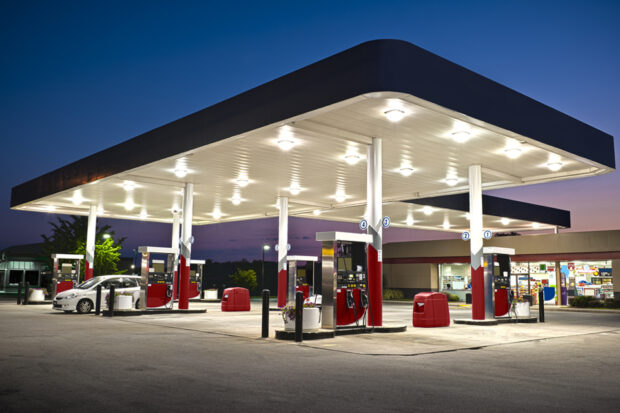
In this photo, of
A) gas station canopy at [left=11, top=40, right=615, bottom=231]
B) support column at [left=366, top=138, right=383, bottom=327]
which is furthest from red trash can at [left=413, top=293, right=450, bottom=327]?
gas station canopy at [left=11, top=40, right=615, bottom=231]

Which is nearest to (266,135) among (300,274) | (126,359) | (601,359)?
Answer: (126,359)

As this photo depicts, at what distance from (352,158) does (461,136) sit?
4252 millimetres

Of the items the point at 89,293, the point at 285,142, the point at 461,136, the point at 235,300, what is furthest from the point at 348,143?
the point at 89,293

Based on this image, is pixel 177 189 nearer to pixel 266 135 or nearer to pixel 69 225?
pixel 266 135

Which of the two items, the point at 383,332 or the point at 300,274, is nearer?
the point at 383,332

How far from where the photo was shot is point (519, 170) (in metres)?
18.9

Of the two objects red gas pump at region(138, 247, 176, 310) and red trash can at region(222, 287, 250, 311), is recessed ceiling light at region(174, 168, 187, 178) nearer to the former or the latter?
red gas pump at region(138, 247, 176, 310)

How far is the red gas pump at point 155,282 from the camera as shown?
20641 mm

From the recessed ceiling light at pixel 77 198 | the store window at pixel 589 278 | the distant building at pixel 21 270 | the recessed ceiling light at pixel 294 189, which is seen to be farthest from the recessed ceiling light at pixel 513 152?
the distant building at pixel 21 270

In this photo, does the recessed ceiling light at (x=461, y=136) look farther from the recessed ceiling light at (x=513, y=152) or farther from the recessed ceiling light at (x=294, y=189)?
the recessed ceiling light at (x=294, y=189)

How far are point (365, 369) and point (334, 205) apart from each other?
69.0ft

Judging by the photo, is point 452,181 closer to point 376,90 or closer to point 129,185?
point 376,90

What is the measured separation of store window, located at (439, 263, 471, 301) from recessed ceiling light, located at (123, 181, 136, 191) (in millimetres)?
24251

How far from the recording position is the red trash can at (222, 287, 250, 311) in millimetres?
23547
